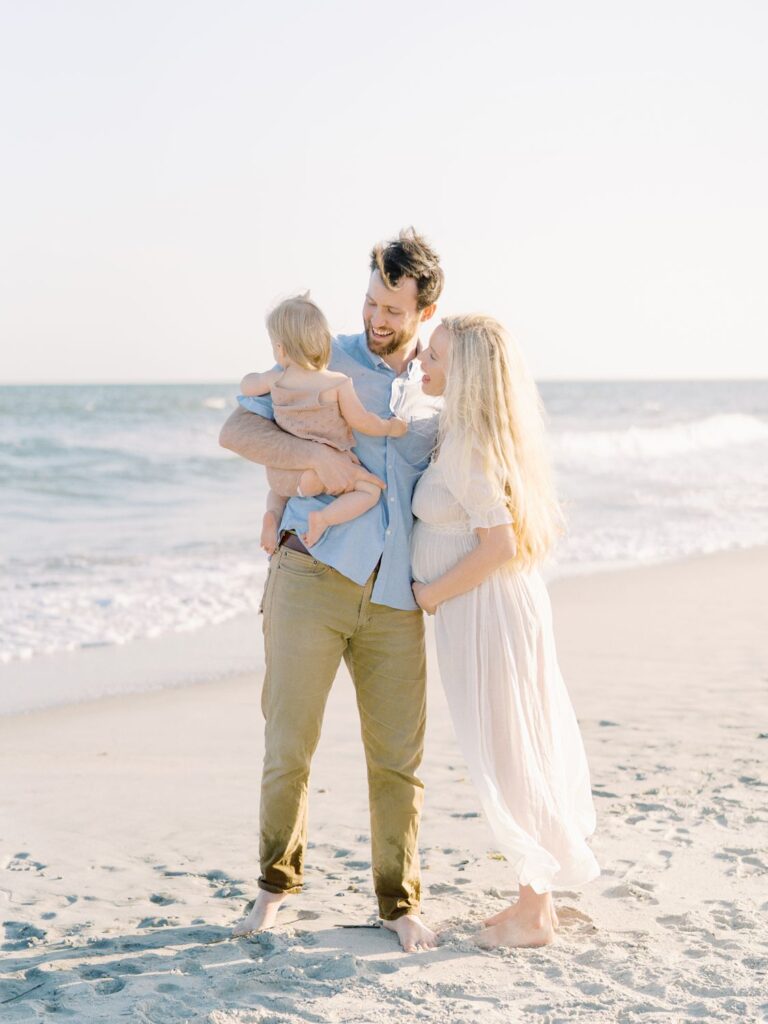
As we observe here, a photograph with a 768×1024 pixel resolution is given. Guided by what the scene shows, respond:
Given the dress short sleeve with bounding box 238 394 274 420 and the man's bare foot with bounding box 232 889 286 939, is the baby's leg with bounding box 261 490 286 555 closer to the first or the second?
the dress short sleeve with bounding box 238 394 274 420

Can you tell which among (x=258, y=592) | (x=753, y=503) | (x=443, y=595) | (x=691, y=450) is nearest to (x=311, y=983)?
(x=443, y=595)

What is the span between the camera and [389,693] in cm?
360

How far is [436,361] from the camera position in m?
3.54

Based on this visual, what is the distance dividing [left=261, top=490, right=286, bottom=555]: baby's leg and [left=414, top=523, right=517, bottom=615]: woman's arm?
0.50 metres

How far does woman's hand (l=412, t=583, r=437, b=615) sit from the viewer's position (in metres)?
3.54

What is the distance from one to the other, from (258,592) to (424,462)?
5.77 m

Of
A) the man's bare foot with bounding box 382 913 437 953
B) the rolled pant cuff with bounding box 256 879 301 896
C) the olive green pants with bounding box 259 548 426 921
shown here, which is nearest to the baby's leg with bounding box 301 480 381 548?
the olive green pants with bounding box 259 548 426 921

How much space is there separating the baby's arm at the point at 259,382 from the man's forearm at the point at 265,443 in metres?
0.08

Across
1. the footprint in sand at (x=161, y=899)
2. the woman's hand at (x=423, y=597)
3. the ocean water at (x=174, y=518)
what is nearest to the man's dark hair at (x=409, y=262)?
the woman's hand at (x=423, y=597)

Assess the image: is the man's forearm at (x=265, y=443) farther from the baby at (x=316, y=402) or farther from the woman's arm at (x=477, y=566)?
the woman's arm at (x=477, y=566)

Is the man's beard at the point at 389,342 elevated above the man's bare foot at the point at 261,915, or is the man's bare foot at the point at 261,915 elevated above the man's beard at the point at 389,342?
the man's beard at the point at 389,342

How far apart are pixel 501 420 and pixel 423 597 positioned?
585 millimetres

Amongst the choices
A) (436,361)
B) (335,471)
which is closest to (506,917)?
(335,471)

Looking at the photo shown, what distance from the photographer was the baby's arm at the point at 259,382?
12.0 ft
